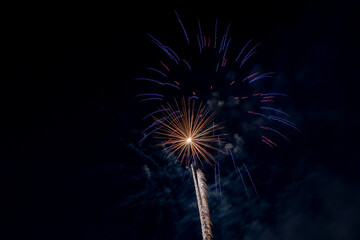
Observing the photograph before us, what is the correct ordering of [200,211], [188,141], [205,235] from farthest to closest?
[200,211]
[205,235]
[188,141]


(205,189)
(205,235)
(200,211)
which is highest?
(205,189)

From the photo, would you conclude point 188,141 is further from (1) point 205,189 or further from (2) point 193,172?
(1) point 205,189

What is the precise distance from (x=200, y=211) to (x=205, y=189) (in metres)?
2.05

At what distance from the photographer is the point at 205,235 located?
19.6 metres

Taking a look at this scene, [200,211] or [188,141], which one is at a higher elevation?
[188,141]

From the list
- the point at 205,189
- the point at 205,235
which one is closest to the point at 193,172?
the point at 205,189

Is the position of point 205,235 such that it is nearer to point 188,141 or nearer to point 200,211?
point 200,211

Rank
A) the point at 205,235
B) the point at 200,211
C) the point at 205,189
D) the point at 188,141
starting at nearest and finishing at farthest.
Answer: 1. the point at 188,141
2. the point at 205,235
3. the point at 200,211
4. the point at 205,189

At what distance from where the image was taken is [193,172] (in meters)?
20.5

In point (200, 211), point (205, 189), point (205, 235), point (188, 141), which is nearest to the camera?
point (188, 141)

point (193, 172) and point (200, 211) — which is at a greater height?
point (193, 172)

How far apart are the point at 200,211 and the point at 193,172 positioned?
10.8ft

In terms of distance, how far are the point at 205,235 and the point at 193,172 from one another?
479 cm

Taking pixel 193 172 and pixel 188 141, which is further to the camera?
pixel 193 172
